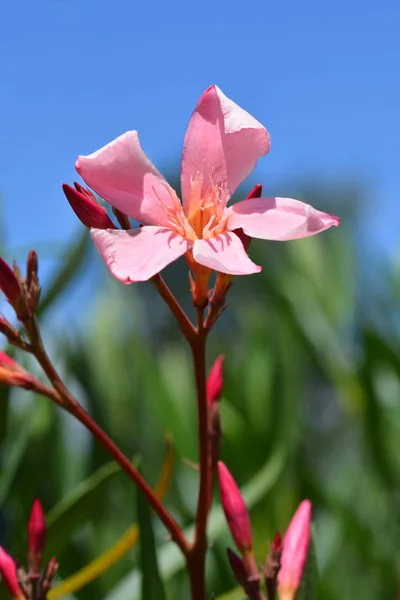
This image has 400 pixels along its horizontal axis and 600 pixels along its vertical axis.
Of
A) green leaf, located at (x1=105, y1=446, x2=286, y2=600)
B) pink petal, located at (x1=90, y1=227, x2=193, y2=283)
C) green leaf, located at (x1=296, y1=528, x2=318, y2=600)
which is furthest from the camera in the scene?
green leaf, located at (x1=105, y1=446, x2=286, y2=600)

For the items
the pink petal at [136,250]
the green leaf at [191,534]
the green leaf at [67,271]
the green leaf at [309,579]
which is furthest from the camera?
the green leaf at [67,271]

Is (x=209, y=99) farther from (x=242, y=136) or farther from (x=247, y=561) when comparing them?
(x=247, y=561)

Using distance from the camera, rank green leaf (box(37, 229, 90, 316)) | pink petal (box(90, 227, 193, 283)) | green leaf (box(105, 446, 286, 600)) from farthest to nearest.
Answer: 1. green leaf (box(37, 229, 90, 316))
2. green leaf (box(105, 446, 286, 600))
3. pink petal (box(90, 227, 193, 283))

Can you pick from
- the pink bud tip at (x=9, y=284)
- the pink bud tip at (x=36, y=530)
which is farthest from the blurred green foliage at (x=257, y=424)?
the pink bud tip at (x=9, y=284)

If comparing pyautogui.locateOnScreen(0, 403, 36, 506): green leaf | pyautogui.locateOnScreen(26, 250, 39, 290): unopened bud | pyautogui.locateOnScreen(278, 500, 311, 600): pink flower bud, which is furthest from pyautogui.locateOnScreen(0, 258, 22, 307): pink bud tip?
pyautogui.locateOnScreen(0, 403, 36, 506): green leaf

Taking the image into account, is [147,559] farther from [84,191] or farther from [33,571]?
[84,191]

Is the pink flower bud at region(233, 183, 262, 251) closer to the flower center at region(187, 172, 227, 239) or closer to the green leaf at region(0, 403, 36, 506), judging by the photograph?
the flower center at region(187, 172, 227, 239)

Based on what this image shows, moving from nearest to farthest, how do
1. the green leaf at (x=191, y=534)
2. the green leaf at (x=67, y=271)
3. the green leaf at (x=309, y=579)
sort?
the green leaf at (x=309, y=579) < the green leaf at (x=191, y=534) < the green leaf at (x=67, y=271)

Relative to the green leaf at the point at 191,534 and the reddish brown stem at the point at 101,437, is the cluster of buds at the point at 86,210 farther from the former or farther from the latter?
the green leaf at the point at 191,534
